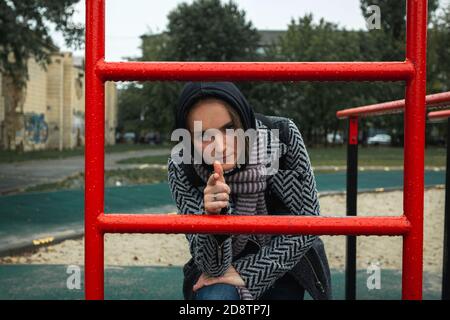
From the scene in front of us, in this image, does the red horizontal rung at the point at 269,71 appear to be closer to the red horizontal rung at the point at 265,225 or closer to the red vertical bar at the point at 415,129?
the red vertical bar at the point at 415,129

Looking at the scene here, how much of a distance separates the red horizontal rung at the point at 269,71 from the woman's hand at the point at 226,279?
51cm

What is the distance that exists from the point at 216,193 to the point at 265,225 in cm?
11

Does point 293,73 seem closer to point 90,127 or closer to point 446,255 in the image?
point 90,127

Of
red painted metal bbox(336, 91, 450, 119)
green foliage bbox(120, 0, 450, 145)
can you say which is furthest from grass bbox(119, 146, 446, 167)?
red painted metal bbox(336, 91, 450, 119)

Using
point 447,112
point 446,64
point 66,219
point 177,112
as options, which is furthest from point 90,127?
point 446,64

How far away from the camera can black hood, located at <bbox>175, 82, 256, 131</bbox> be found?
49.1 inches

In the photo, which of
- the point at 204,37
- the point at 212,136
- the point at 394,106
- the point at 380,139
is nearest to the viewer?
the point at 212,136

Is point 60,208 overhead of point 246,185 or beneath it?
beneath

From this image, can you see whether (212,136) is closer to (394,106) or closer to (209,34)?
(394,106)

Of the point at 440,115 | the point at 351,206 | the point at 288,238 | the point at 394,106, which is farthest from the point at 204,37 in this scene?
the point at 288,238

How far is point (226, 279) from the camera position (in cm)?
138

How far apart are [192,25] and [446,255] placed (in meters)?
21.4

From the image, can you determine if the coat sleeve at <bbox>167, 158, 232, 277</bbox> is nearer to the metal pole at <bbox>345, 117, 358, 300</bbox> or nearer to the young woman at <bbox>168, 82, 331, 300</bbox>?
the young woman at <bbox>168, 82, 331, 300</bbox>
